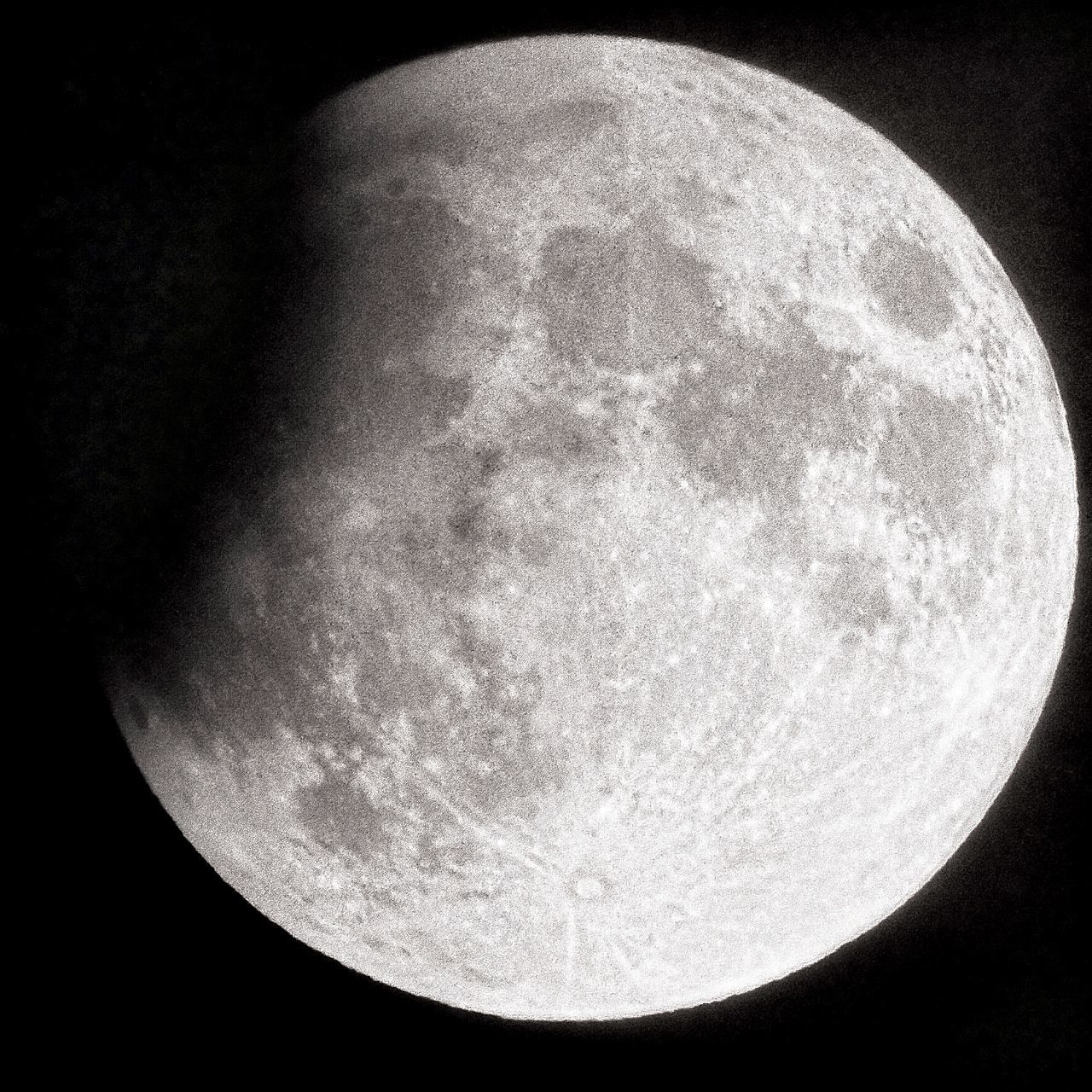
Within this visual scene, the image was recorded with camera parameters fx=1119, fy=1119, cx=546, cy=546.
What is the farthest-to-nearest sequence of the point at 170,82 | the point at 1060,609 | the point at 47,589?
the point at 170,82 < the point at 1060,609 < the point at 47,589

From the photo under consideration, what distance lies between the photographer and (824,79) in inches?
107

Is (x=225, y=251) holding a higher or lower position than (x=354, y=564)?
higher

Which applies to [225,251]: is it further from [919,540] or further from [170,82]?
[170,82]

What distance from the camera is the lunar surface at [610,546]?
3.83ft

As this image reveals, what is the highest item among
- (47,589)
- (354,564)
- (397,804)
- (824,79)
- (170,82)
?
(824,79)

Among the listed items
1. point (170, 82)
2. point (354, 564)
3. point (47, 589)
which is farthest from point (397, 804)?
point (170, 82)

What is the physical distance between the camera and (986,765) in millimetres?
1458

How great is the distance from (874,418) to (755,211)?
0.27 metres

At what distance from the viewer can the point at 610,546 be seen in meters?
1.15

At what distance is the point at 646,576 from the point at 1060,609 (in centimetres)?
72

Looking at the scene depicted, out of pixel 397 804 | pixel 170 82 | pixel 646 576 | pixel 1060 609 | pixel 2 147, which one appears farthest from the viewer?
pixel 170 82

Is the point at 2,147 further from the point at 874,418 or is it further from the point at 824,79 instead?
the point at 824,79

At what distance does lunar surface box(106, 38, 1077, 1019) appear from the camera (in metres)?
1.17

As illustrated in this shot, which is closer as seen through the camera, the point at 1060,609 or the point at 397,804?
the point at 397,804
